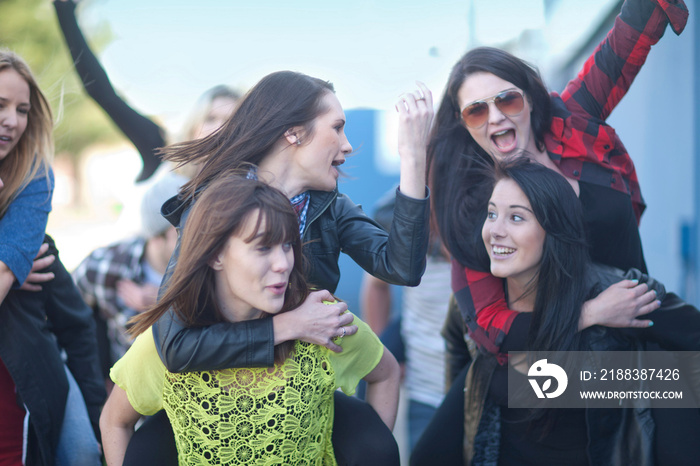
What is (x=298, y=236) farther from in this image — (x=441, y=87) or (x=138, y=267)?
(x=138, y=267)

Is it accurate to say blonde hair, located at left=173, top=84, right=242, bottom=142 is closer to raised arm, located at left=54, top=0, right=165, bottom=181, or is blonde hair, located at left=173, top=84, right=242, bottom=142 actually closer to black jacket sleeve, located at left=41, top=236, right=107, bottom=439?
raised arm, located at left=54, top=0, right=165, bottom=181

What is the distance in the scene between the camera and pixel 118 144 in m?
13.3

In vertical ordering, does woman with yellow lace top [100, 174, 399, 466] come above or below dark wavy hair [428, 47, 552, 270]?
below

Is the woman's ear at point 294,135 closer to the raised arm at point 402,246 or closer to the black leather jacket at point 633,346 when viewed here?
the raised arm at point 402,246

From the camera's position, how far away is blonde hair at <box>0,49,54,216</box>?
2191 mm

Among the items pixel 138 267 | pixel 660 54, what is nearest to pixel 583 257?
pixel 138 267

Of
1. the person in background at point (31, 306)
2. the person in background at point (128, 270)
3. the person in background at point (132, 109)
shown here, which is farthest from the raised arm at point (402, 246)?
the person in background at point (128, 270)

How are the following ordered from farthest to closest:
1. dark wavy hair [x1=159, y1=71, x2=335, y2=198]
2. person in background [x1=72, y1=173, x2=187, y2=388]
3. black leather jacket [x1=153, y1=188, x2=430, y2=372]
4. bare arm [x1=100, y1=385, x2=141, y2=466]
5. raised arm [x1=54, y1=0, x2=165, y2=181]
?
person in background [x1=72, y1=173, x2=187, y2=388]
raised arm [x1=54, y1=0, x2=165, y2=181]
dark wavy hair [x1=159, y1=71, x2=335, y2=198]
bare arm [x1=100, y1=385, x2=141, y2=466]
black leather jacket [x1=153, y1=188, x2=430, y2=372]

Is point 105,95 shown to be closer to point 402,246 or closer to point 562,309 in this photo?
point 402,246

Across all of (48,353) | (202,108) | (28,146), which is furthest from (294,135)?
(202,108)

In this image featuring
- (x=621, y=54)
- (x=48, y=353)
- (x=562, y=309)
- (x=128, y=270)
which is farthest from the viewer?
(x=128, y=270)

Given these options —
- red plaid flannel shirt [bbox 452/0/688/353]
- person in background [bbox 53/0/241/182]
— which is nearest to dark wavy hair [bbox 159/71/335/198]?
person in background [bbox 53/0/241/182]

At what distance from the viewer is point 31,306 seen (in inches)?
88.5

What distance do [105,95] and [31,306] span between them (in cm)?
123
